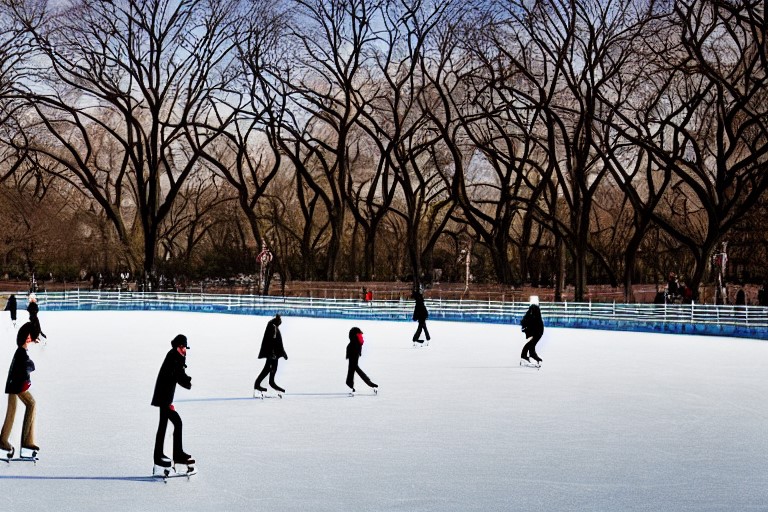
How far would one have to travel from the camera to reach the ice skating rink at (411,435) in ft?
25.4

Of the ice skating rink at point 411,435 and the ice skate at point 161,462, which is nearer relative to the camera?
the ice skating rink at point 411,435

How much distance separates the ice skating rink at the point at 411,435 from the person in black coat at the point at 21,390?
0.21 metres

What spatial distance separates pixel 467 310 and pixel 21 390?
30921mm

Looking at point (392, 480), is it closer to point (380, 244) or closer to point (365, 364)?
point (365, 364)

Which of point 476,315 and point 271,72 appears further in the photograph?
point 271,72

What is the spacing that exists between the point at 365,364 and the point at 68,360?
17.6 ft

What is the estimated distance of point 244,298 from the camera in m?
44.9

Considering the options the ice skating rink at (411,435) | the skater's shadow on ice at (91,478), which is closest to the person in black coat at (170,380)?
the skater's shadow on ice at (91,478)

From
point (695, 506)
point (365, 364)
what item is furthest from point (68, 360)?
point (695, 506)

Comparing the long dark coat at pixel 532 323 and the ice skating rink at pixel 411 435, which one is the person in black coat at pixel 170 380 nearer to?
the ice skating rink at pixel 411 435

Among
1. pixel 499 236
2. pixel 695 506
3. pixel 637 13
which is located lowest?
pixel 695 506

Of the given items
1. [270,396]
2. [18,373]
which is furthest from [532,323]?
[18,373]

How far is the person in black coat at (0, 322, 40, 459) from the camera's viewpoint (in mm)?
8438

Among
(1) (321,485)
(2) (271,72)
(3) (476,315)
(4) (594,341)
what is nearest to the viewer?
(1) (321,485)
